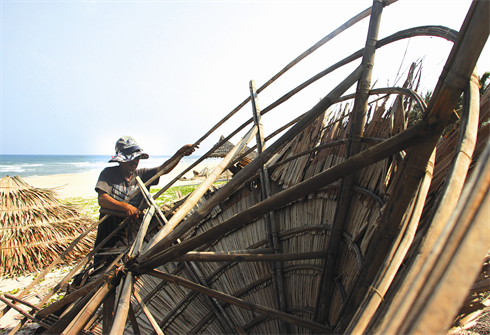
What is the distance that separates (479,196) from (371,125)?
148 centimetres

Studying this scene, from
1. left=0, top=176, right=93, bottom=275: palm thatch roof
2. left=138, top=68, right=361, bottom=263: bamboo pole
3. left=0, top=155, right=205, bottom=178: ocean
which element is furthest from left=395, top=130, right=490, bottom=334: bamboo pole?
left=0, top=155, right=205, bottom=178: ocean

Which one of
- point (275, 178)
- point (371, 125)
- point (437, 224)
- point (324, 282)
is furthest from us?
point (275, 178)

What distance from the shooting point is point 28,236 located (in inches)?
222

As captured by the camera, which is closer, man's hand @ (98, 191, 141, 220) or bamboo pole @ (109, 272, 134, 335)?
bamboo pole @ (109, 272, 134, 335)

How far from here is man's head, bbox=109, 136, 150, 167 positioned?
337cm

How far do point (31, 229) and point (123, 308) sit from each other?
595 cm

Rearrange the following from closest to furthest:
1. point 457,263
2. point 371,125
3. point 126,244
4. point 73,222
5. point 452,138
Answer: point 457,263, point 452,138, point 371,125, point 126,244, point 73,222

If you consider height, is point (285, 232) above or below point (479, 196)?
above

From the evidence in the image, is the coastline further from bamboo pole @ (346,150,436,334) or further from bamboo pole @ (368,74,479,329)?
bamboo pole @ (368,74,479,329)

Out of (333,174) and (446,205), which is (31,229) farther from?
(446,205)

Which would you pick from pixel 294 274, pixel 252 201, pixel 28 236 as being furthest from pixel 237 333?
pixel 28 236

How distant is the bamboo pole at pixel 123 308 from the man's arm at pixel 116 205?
1429 mm

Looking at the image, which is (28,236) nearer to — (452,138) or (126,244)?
(126,244)

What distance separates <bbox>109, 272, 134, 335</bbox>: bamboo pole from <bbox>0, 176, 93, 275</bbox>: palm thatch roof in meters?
5.33
